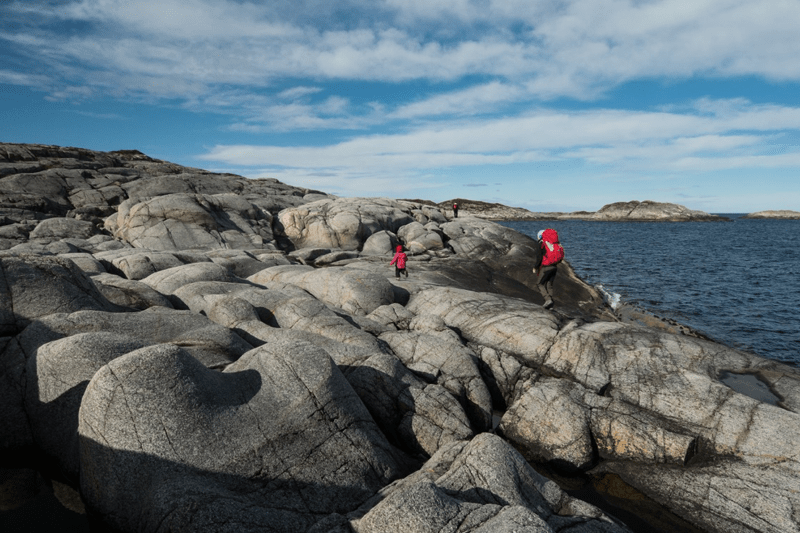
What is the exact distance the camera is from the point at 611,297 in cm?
3731

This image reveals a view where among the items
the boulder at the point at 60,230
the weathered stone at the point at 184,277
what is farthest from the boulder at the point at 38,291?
the boulder at the point at 60,230

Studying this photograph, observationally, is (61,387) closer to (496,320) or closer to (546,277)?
(496,320)

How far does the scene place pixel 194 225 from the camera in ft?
132

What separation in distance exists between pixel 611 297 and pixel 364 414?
3269cm

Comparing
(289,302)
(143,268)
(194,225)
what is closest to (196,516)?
(289,302)

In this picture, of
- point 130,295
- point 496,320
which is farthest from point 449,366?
point 130,295

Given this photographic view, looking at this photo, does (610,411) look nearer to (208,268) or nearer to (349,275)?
(349,275)

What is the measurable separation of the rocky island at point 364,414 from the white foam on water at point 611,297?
16.8 metres

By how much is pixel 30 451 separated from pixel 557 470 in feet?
46.2

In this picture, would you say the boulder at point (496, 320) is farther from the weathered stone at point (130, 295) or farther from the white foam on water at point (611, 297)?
the white foam on water at point (611, 297)

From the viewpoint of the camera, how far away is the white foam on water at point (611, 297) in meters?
34.8

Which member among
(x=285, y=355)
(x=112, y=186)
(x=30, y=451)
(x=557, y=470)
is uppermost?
(x=112, y=186)

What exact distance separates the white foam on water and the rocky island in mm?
16756

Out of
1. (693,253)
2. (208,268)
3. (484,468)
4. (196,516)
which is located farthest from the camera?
(693,253)
